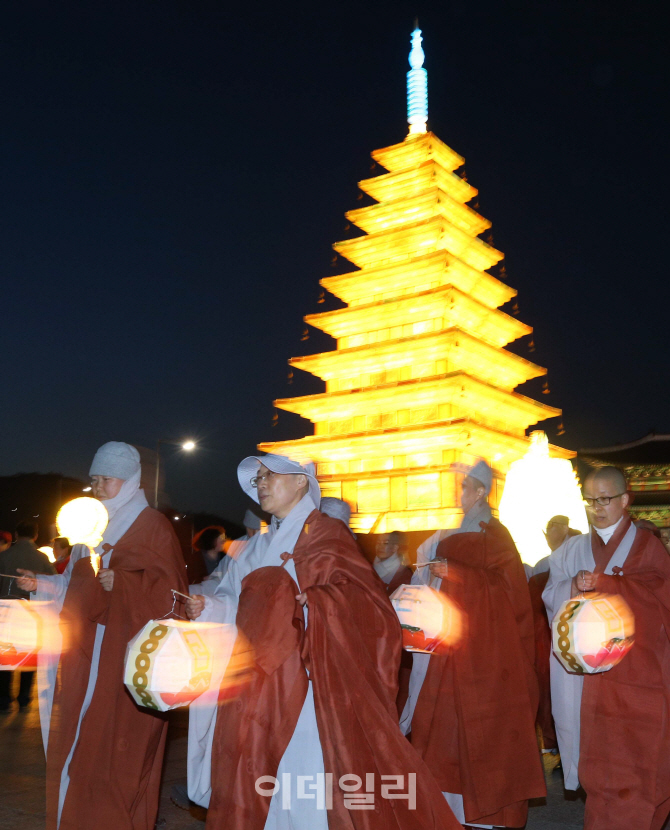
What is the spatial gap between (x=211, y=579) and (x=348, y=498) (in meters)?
14.5

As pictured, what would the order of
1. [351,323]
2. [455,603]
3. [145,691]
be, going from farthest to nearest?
[351,323]
[455,603]
[145,691]

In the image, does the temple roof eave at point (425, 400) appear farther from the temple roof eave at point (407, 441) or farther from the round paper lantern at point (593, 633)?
the round paper lantern at point (593, 633)

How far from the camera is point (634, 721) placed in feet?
11.7

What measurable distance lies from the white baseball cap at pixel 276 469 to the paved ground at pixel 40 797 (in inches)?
80.4

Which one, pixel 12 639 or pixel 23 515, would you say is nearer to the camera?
pixel 12 639

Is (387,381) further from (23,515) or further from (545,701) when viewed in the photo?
(23,515)

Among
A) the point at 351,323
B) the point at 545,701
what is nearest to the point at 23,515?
the point at 351,323

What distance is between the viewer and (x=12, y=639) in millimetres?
3553

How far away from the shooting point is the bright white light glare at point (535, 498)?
19.3 meters

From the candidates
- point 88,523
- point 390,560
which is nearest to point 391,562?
point 390,560

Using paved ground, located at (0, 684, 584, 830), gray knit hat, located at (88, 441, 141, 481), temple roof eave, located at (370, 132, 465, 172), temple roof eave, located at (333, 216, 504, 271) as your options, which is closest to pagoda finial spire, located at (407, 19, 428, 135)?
temple roof eave, located at (370, 132, 465, 172)

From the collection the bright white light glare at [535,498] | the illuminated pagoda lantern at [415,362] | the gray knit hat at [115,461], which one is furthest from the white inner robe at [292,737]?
the bright white light glare at [535,498]

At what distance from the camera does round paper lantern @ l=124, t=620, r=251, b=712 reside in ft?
8.85

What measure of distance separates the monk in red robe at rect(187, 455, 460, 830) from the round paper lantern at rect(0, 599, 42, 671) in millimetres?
1083
